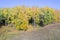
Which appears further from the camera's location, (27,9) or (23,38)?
(27,9)

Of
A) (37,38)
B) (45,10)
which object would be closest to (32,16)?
(45,10)

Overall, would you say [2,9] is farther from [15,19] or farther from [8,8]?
[15,19]

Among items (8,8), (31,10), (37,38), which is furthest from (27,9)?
(37,38)

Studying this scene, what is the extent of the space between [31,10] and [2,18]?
6.07 meters

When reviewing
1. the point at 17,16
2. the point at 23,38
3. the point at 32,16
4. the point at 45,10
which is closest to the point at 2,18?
the point at 17,16

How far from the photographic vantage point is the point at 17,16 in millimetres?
36719

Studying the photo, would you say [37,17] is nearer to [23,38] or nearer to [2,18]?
[2,18]

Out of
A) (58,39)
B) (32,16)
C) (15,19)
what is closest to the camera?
(58,39)

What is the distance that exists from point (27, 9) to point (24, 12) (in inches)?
59.1

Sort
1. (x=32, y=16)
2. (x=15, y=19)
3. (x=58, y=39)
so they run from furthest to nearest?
(x=32, y=16) → (x=15, y=19) → (x=58, y=39)

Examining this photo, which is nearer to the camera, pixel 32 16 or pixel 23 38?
pixel 23 38

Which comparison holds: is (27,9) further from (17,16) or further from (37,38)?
(37,38)

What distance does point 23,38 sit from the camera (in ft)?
42.5

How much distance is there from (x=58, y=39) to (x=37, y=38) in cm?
136
